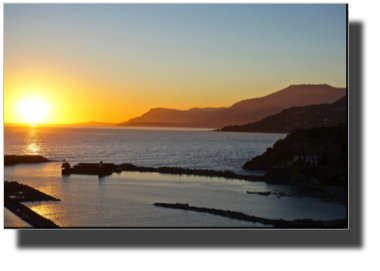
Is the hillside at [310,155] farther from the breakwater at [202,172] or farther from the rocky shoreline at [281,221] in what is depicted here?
the rocky shoreline at [281,221]

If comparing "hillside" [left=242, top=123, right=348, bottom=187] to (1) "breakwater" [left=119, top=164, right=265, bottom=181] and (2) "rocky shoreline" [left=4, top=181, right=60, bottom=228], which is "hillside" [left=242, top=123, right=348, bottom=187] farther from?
(2) "rocky shoreline" [left=4, top=181, right=60, bottom=228]

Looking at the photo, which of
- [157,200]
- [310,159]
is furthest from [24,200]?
[310,159]

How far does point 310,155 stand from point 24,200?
1455 inches

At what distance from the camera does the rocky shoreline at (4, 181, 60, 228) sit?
19.0 meters

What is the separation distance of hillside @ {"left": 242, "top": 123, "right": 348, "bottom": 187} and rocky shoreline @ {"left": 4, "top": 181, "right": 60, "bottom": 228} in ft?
86.4

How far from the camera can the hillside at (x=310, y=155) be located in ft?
122

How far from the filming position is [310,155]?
47.2 m

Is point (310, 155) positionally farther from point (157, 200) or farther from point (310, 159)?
point (157, 200)

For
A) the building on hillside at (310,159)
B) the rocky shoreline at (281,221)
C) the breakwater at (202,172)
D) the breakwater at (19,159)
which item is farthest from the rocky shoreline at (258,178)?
the breakwater at (19,159)

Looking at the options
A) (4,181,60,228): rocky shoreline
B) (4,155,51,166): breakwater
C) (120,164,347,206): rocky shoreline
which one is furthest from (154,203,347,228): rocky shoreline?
(4,155,51,166): breakwater
